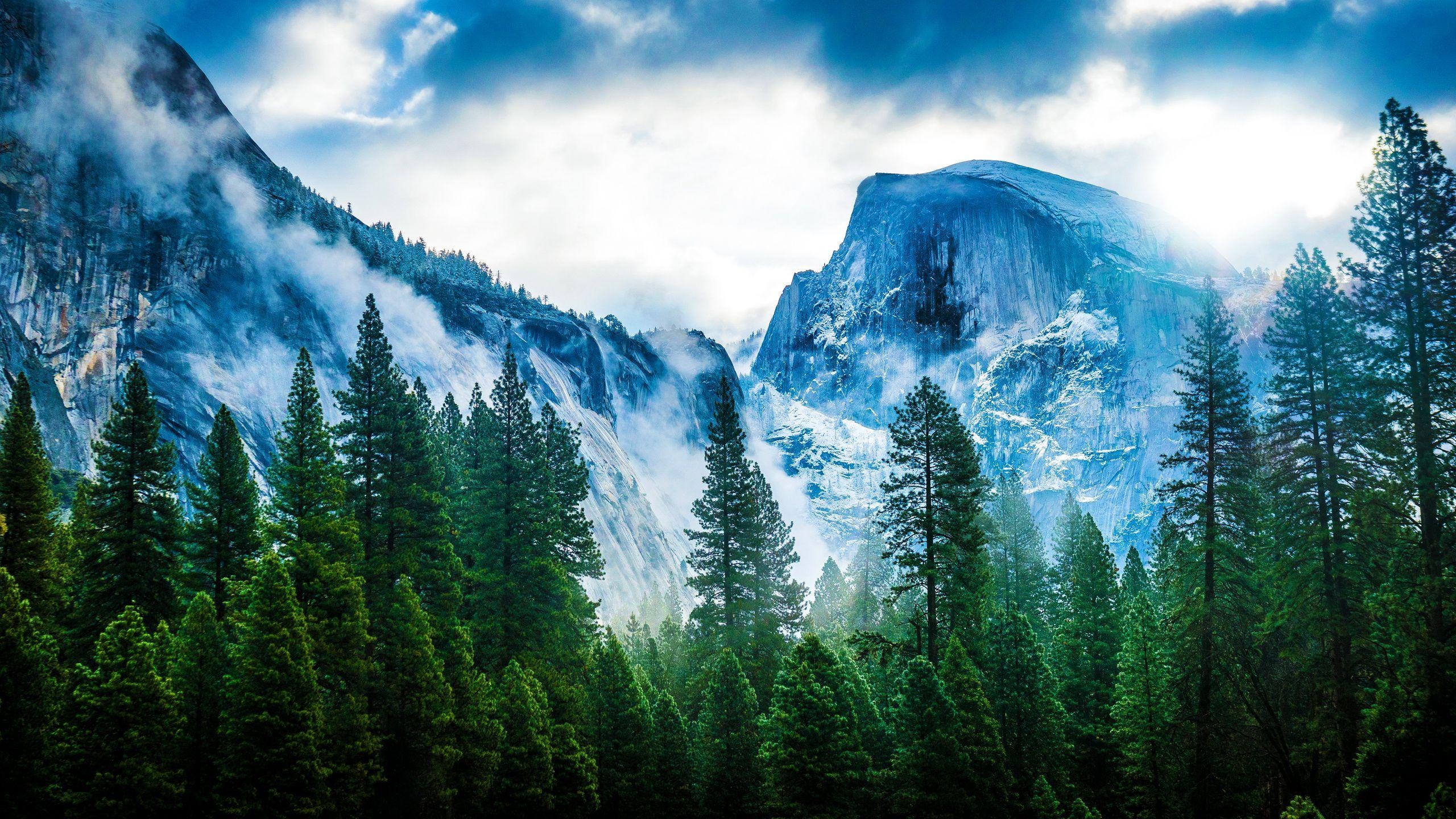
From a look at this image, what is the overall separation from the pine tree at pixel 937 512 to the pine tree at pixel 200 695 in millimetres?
19747

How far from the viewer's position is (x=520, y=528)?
Result: 103 feet

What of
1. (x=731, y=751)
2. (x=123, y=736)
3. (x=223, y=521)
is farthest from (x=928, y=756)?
(x=223, y=521)

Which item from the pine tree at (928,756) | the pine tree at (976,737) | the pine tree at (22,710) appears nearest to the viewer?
the pine tree at (22,710)

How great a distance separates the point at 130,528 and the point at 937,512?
87.2 feet

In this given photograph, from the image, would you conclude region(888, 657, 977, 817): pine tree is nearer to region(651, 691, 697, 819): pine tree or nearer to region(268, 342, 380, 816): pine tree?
region(651, 691, 697, 819): pine tree

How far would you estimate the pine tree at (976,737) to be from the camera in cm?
2414

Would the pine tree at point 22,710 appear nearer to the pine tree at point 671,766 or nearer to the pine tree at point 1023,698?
the pine tree at point 671,766

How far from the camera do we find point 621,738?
30406 mm

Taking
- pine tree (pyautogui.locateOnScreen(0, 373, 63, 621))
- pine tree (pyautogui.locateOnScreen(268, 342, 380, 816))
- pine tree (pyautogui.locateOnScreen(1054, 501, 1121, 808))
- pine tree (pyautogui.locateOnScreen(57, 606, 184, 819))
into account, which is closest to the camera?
pine tree (pyautogui.locateOnScreen(57, 606, 184, 819))

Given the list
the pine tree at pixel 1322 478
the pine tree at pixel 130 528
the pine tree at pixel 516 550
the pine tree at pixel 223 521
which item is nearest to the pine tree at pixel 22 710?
the pine tree at pixel 130 528

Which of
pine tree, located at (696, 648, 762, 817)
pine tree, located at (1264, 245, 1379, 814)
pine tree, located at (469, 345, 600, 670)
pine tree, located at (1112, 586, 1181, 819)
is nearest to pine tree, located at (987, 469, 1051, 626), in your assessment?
pine tree, located at (1112, 586, 1181, 819)

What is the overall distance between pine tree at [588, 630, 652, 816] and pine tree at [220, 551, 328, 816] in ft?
34.4

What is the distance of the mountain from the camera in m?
77.3

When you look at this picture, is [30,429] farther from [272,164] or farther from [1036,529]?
[272,164]
